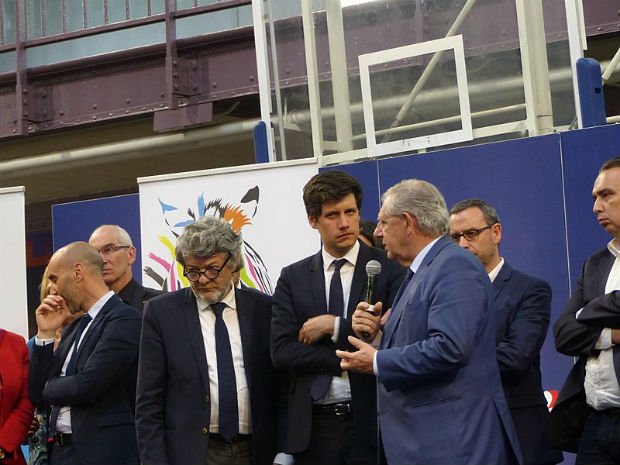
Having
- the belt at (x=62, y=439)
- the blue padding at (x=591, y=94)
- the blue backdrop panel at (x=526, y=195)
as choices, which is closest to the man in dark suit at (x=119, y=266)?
the belt at (x=62, y=439)

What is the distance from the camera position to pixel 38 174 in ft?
36.2

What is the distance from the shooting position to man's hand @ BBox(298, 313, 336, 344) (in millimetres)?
3938

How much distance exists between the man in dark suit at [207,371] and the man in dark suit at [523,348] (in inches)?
34.1

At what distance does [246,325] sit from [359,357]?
732mm

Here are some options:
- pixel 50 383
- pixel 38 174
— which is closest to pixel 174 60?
pixel 38 174

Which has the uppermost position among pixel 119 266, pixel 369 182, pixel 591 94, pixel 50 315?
pixel 591 94

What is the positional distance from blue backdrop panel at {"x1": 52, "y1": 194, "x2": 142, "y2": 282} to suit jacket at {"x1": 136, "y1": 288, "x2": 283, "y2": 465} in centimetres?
303

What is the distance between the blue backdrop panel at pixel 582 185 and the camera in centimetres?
552

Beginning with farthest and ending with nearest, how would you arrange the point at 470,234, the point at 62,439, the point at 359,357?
the point at 470,234, the point at 62,439, the point at 359,357

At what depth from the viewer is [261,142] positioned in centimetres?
686

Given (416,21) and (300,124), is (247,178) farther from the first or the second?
(416,21)

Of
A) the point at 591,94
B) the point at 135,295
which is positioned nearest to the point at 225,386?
the point at 135,295

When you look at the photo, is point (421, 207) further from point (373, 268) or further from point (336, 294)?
point (336, 294)

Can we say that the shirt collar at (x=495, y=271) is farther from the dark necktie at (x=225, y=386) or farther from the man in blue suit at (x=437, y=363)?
the dark necktie at (x=225, y=386)
